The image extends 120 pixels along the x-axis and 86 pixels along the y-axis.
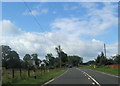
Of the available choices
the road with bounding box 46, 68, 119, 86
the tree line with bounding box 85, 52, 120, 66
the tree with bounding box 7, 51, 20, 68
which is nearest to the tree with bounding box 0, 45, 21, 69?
the tree with bounding box 7, 51, 20, 68

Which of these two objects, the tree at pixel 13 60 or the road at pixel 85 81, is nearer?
the road at pixel 85 81

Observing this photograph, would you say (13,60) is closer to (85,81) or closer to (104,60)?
(104,60)

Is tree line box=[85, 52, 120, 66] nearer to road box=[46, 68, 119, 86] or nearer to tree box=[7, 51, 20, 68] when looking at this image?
tree box=[7, 51, 20, 68]

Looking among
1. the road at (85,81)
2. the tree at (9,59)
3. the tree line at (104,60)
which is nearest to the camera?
the road at (85,81)

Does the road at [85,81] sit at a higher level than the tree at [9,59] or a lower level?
lower

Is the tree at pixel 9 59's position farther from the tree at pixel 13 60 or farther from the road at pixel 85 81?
the road at pixel 85 81

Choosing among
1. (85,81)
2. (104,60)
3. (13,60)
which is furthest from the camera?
(104,60)

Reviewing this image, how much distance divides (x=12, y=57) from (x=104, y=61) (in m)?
36.3

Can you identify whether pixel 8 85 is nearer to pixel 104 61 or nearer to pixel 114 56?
pixel 104 61

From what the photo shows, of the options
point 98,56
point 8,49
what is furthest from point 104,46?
point 8,49

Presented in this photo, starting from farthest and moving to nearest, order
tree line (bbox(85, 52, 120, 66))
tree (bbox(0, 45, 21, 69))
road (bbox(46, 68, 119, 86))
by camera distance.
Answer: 1. tree line (bbox(85, 52, 120, 66))
2. tree (bbox(0, 45, 21, 69))
3. road (bbox(46, 68, 119, 86))

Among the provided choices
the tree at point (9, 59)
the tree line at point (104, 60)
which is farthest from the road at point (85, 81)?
the tree line at point (104, 60)

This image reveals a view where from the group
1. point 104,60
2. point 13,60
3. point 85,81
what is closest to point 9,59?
point 13,60

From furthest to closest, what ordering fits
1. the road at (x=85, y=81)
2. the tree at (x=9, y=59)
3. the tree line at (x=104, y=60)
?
the tree line at (x=104, y=60), the tree at (x=9, y=59), the road at (x=85, y=81)
